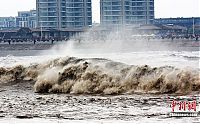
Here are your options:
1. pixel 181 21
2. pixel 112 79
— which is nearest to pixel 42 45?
pixel 112 79

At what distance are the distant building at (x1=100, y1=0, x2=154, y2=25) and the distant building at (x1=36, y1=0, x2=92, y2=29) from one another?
15.8ft

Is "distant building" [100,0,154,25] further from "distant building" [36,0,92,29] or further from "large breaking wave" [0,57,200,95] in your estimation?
"large breaking wave" [0,57,200,95]

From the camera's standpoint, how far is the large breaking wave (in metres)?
17.1

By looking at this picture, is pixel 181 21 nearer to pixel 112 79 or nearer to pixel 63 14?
pixel 63 14

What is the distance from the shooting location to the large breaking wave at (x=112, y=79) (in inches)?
675

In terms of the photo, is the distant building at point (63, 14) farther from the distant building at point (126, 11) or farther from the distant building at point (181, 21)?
the distant building at point (181, 21)

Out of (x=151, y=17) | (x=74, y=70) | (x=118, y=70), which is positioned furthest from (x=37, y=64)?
(x=151, y=17)

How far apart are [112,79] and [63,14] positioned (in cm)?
10383

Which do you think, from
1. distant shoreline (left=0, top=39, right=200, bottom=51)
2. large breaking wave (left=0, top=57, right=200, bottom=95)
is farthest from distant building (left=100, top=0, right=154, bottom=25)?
large breaking wave (left=0, top=57, right=200, bottom=95)

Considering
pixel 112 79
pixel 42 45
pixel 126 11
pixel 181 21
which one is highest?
pixel 126 11

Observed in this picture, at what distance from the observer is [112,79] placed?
1864 cm

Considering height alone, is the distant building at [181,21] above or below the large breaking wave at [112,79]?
above

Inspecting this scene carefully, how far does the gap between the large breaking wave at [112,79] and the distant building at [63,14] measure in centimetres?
9913

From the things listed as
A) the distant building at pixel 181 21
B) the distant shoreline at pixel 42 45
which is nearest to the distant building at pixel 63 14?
the distant building at pixel 181 21
